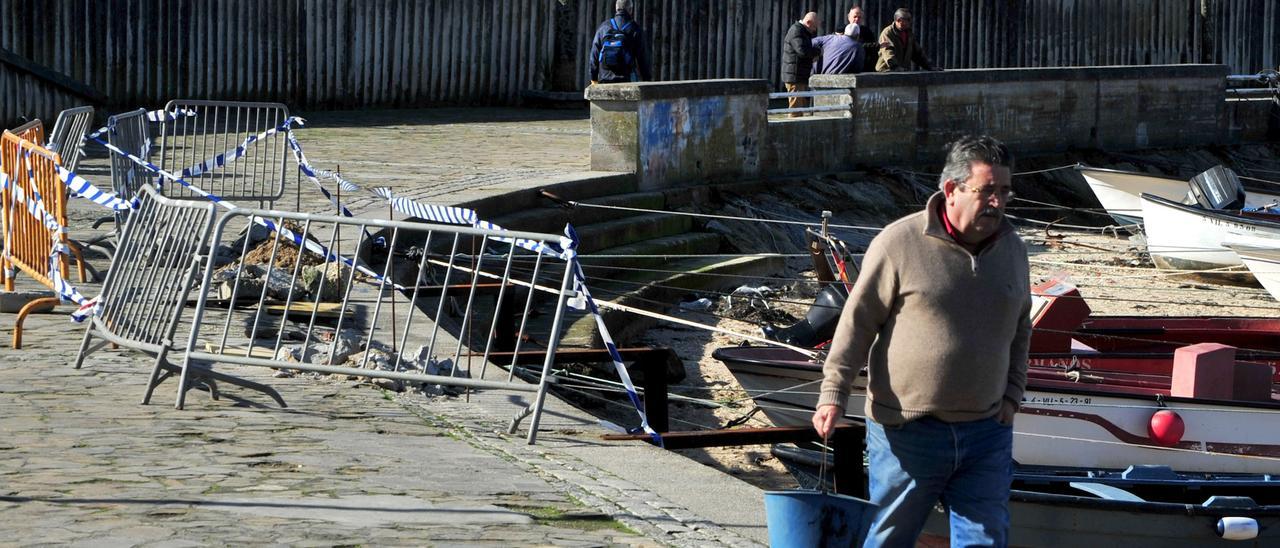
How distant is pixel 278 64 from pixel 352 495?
16.5 m

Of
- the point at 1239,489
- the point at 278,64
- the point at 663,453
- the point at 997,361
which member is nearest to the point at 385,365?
the point at 663,453

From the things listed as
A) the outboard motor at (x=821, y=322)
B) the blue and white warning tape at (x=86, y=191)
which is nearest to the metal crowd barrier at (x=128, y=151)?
the blue and white warning tape at (x=86, y=191)

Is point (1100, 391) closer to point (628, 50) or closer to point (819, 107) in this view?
point (628, 50)

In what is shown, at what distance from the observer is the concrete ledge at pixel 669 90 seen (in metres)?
15.6

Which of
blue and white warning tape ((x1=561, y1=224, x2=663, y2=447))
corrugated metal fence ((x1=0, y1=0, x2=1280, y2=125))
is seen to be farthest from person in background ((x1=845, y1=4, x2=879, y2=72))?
blue and white warning tape ((x1=561, y1=224, x2=663, y2=447))

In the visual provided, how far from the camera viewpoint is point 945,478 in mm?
4719

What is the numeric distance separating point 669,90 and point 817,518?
38.5 ft

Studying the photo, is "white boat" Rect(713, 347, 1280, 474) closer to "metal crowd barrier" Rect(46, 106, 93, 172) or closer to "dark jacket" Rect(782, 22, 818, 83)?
"metal crowd barrier" Rect(46, 106, 93, 172)

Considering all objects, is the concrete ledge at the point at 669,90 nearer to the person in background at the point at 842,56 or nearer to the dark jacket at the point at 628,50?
the dark jacket at the point at 628,50

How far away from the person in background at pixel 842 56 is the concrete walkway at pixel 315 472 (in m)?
12.7

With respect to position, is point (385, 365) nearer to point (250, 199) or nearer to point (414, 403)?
point (414, 403)

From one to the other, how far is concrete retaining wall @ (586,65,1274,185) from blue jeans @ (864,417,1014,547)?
11059mm

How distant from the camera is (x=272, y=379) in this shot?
7.67 meters

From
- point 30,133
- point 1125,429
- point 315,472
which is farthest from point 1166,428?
point 30,133
